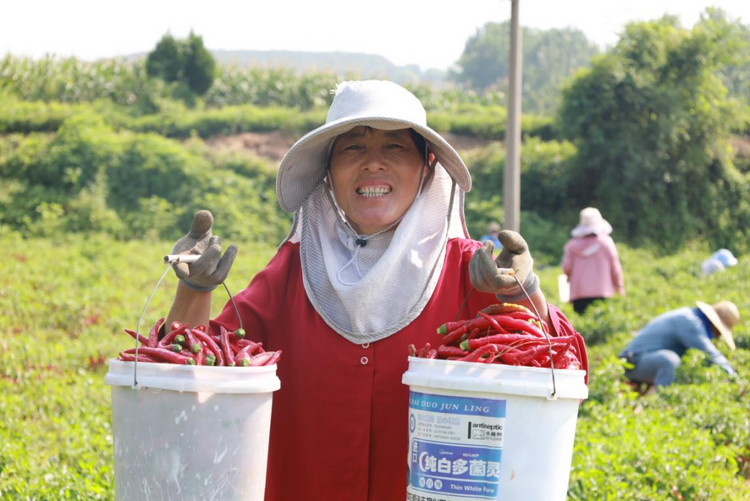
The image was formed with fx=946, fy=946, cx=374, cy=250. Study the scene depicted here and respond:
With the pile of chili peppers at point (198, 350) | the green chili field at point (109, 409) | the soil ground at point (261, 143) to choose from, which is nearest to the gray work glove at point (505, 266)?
the pile of chili peppers at point (198, 350)

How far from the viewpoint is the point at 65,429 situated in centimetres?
556

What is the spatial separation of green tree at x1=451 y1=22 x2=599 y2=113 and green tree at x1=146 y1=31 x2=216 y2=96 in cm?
7437

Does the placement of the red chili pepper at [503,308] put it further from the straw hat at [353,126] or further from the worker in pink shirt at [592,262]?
the worker in pink shirt at [592,262]

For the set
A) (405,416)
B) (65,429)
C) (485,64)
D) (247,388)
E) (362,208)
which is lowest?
(65,429)

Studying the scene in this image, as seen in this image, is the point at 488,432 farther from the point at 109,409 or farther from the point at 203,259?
the point at 109,409

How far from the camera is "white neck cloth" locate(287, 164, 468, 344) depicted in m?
2.57

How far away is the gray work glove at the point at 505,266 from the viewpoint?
225 centimetres

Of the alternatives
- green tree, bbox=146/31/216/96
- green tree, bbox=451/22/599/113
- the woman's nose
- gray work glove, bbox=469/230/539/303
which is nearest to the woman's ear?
the woman's nose

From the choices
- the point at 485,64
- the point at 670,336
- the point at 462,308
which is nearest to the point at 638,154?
the point at 670,336

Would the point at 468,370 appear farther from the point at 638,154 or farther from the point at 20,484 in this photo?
the point at 638,154

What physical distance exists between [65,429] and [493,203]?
15895 millimetres

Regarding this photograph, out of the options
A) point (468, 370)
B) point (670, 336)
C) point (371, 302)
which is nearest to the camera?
point (468, 370)

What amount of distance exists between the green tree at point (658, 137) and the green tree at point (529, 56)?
2998 inches

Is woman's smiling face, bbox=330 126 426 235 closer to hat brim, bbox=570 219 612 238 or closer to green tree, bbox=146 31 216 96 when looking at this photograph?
hat brim, bbox=570 219 612 238
